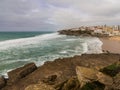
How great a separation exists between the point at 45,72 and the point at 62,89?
6.70 metres

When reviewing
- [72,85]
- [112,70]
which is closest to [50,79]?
Result: [72,85]

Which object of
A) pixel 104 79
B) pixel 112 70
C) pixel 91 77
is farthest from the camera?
pixel 112 70

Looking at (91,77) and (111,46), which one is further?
(111,46)

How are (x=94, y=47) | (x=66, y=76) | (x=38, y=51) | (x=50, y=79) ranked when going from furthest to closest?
(x=94, y=47) < (x=38, y=51) < (x=66, y=76) < (x=50, y=79)

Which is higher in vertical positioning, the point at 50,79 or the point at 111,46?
the point at 50,79

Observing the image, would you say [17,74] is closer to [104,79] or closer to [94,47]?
[104,79]

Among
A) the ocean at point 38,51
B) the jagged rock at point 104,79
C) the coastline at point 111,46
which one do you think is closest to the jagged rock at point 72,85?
the jagged rock at point 104,79

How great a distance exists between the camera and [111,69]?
12148 mm

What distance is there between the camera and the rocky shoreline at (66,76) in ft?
34.1

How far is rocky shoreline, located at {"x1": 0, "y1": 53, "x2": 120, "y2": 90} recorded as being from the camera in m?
10.4

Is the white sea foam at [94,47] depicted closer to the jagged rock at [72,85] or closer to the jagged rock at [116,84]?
the jagged rock at [72,85]

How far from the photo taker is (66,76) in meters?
16.9

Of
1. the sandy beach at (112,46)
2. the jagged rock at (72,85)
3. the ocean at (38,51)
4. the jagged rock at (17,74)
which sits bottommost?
the sandy beach at (112,46)

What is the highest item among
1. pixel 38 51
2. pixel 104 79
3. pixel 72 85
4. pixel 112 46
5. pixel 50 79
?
pixel 104 79
